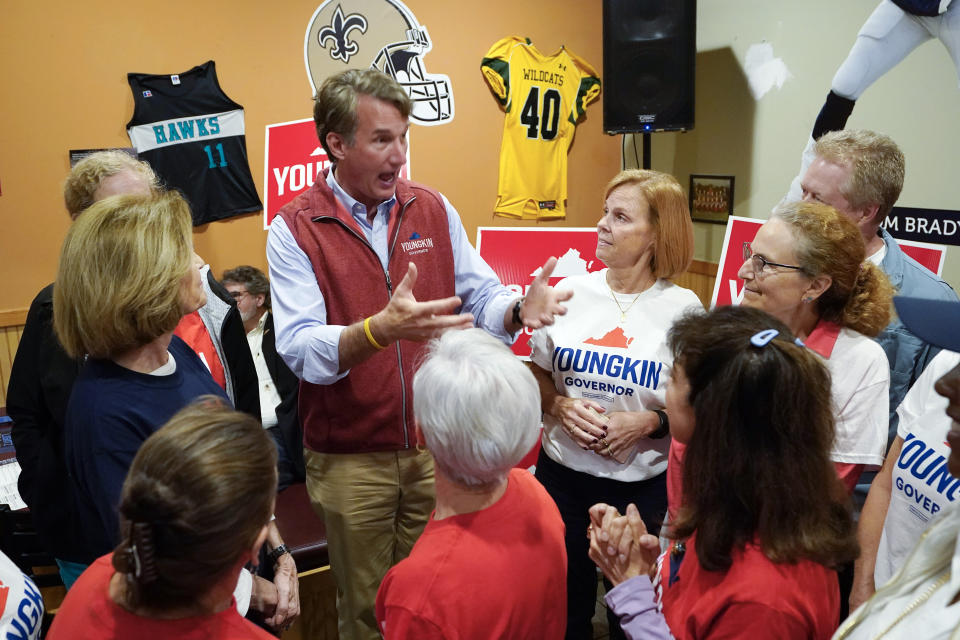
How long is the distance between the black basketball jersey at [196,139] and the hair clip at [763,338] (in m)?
3.95

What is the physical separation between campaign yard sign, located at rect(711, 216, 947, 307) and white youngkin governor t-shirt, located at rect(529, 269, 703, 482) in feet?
4.04

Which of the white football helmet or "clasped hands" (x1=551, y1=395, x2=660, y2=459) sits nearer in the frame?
"clasped hands" (x1=551, y1=395, x2=660, y2=459)

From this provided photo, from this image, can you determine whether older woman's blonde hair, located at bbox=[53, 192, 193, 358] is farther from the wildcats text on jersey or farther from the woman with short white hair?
the wildcats text on jersey

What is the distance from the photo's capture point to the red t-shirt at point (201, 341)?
6.41 feet

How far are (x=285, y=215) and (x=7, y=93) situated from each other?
304 cm

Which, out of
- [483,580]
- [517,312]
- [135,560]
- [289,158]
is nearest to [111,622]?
[135,560]

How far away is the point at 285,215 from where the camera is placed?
190 centimetres

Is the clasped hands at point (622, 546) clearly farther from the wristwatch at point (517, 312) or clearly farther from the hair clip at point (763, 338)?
the wristwatch at point (517, 312)

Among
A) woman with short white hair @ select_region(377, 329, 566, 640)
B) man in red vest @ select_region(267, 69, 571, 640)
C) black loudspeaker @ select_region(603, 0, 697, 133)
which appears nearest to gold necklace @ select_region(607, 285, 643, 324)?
man in red vest @ select_region(267, 69, 571, 640)

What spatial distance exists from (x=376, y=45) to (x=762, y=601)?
4.41m

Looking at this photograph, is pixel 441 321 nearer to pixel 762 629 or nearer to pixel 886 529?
pixel 762 629

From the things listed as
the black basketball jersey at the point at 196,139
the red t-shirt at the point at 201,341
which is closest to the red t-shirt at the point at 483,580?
the red t-shirt at the point at 201,341

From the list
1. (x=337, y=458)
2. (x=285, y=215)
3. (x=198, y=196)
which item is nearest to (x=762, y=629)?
(x=337, y=458)

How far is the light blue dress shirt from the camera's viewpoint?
1.74m
